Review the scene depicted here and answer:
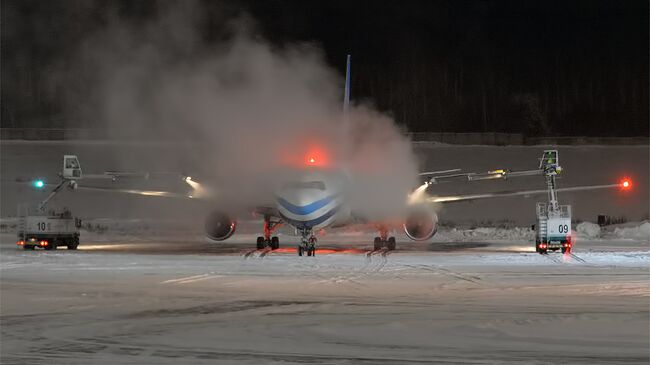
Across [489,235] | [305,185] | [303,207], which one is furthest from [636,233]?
[303,207]

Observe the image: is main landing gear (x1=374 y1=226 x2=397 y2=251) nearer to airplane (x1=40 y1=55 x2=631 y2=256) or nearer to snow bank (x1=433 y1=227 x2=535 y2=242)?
airplane (x1=40 y1=55 x2=631 y2=256)

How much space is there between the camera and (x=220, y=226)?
3756 centimetres

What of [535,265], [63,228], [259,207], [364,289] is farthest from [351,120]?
[364,289]

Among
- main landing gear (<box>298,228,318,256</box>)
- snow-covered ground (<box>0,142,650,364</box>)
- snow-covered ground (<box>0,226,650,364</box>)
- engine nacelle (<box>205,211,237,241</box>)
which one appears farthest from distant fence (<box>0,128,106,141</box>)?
snow-covered ground (<box>0,226,650,364</box>)

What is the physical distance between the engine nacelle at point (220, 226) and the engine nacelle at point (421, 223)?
7.47 meters

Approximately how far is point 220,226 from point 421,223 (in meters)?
8.56

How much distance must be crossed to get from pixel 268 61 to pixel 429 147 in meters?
56.9

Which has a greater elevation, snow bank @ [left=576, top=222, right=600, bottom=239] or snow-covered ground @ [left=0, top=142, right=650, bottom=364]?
snow bank @ [left=576, top=222, right=600, bottom=239]

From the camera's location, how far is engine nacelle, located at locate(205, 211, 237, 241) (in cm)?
3750

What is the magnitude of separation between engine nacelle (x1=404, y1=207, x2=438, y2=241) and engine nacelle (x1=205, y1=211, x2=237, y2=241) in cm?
747

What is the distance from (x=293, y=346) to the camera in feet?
40.1

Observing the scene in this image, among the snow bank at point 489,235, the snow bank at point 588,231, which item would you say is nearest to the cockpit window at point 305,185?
the snow bank at point 489,235

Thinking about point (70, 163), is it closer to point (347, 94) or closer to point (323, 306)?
point (347, 94)

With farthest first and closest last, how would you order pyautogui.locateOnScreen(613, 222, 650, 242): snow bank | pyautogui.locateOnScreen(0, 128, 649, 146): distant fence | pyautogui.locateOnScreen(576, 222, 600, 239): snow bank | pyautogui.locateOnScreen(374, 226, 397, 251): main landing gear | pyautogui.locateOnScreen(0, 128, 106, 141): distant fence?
pyautogui.locateOnScreen(0, 128, 649, 146): distant fence, pyautogui.locateOnScreen(0, 128, 106, 141): distant fence, pyautogui.locateOnScreen(576, 222, 600, 239): snow bank, pyautogui.locateOnScreen(613, 222, 650, 242): snow bank, pyautogui.locateOnScreen(374, 226, 397, 251): main landing gear
